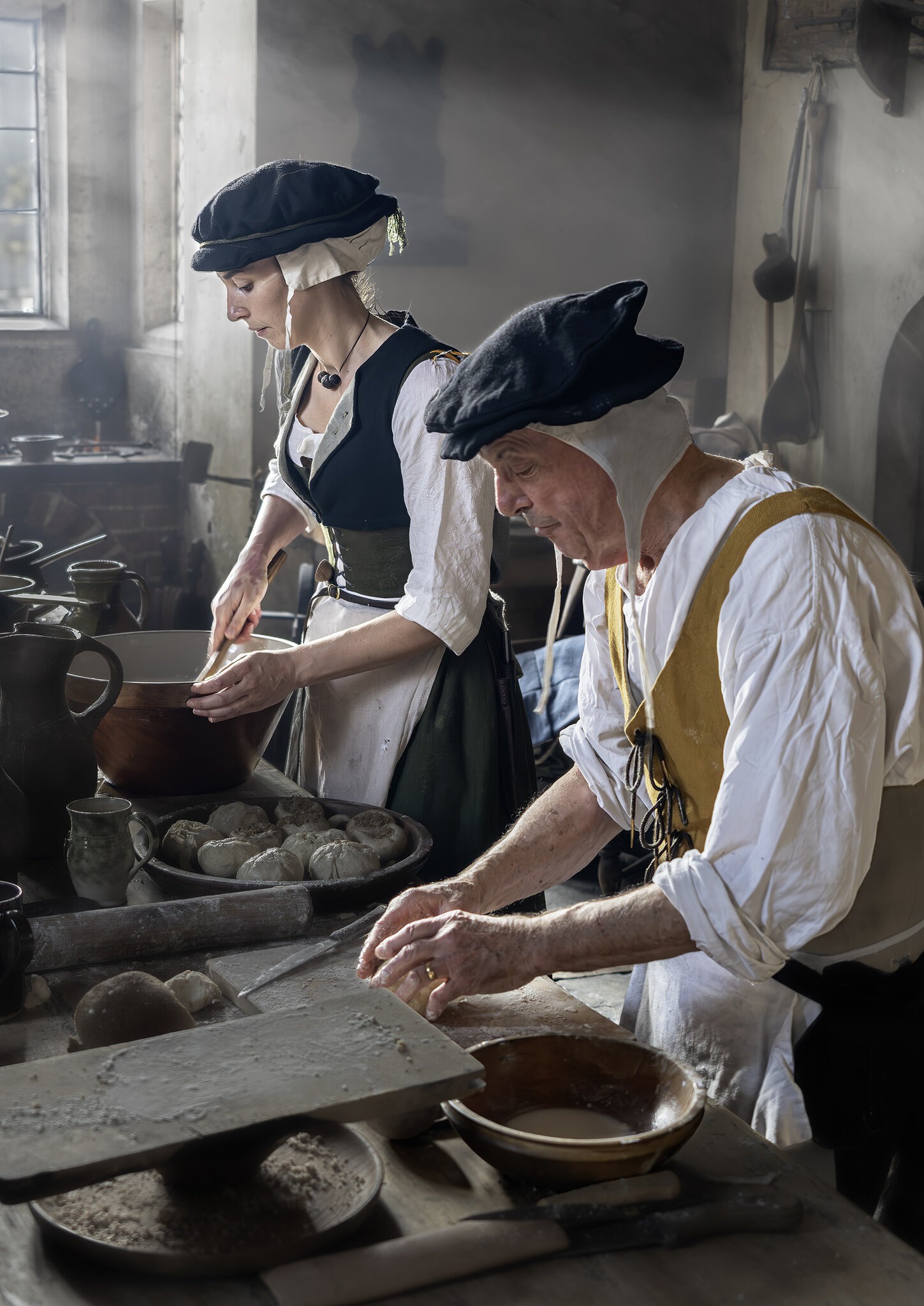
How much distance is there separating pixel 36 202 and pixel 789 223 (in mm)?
4379

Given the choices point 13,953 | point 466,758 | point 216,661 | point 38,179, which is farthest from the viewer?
point 38,179

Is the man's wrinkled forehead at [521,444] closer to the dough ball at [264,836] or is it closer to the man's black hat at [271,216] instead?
the dough ball at [264,836]

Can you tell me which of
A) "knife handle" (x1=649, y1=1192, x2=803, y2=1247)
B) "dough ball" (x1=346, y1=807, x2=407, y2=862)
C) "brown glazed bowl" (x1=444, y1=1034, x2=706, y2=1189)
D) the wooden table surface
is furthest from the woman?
"knife handle" (x1=649, y1=1192, x2=803, y2=1247)

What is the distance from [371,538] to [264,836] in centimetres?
69

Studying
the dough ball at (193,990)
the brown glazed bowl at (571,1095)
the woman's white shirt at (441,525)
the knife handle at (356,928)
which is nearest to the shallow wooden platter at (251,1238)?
the brown glazed bowl at (571,1095)

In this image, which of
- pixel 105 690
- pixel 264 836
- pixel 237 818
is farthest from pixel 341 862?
pixel 105 690

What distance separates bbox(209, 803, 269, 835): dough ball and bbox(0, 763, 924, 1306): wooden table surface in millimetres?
819

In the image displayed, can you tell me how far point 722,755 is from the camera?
152 centimetres

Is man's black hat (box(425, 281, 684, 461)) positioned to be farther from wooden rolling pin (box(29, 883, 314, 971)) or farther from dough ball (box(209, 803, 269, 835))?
dough ball (box(209, 803, 269, 835))

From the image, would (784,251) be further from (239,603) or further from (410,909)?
(410,909)

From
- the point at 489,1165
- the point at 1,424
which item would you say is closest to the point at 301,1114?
the point at 489,1165

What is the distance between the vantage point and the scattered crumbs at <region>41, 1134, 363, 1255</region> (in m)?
1.05

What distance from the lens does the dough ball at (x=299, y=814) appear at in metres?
2.03

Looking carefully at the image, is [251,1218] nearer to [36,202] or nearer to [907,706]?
[907,706]
